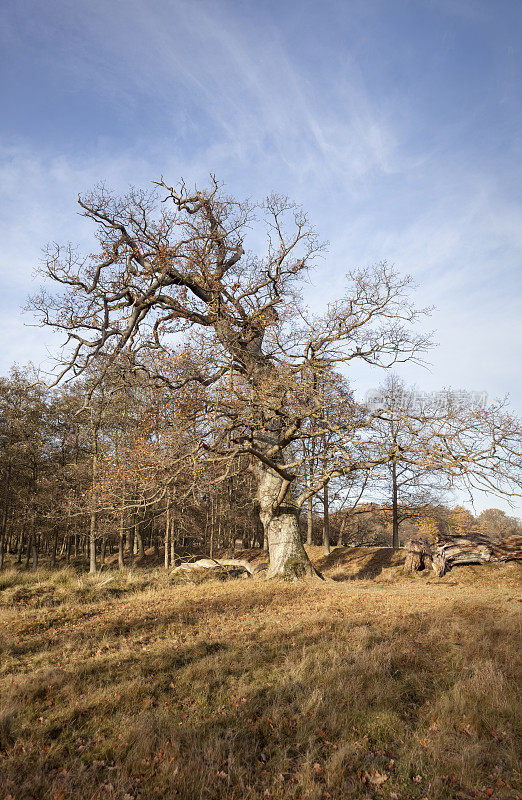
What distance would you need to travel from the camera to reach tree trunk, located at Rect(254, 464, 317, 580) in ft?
47.4

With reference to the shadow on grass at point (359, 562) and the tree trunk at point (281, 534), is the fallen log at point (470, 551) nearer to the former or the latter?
the shadow on grass at point (359, 562)

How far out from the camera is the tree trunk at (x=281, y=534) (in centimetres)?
1446

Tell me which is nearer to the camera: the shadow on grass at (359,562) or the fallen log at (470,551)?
the fallen log at (470,551)

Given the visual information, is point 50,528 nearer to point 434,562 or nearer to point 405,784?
point 434,562

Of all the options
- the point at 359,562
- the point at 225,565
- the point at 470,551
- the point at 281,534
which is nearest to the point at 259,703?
the point at 281,534

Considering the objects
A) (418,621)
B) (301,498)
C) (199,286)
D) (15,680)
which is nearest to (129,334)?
(199,286)

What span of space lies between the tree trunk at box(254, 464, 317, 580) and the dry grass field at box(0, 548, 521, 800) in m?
4.46

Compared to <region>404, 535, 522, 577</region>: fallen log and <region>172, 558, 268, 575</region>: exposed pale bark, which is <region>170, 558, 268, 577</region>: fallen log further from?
<region>404, 535, 522, 577</region>: fallen log

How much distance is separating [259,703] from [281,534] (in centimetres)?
946

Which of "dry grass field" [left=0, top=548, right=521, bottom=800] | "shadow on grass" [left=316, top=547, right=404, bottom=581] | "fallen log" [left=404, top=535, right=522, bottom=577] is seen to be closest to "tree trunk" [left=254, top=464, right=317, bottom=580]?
"dry grass field" [left=0, top=548, right=521, bottom=800]

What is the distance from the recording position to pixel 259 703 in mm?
5359

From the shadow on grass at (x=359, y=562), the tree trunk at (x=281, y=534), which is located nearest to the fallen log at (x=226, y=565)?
the tree trunk at (x=281, y=534)

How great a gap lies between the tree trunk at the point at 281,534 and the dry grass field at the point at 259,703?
14.6 ft

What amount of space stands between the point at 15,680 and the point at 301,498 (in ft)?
32.2
